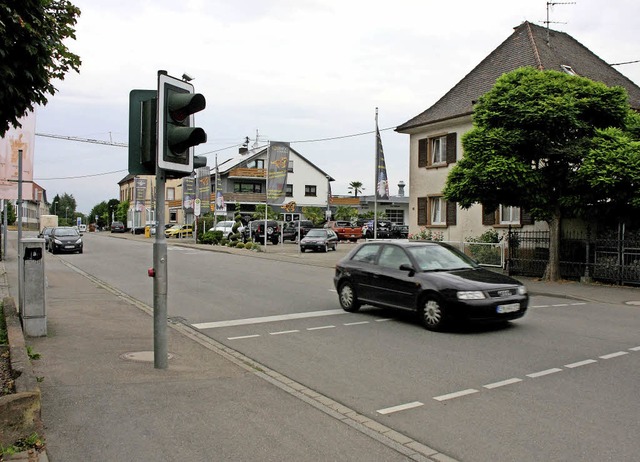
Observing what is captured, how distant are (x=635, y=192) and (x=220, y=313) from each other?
11.1 meters

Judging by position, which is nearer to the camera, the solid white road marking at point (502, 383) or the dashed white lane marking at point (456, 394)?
the dashed white lane marking at point (456, 394)

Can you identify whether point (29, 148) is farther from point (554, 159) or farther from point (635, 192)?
point (635, 192)

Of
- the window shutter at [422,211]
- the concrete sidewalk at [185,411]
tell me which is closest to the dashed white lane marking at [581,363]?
the concrete sidewalk at [185,411]

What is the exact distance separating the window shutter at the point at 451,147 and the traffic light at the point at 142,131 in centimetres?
2148

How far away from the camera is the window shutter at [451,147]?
26.2 m

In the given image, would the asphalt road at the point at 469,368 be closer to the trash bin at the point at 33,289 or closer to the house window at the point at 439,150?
the trash bin at the point at 33,289

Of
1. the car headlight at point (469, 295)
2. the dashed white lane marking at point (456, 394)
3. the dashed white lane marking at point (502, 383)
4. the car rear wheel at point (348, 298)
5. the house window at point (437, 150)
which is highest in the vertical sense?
the house window at point (437, 150)

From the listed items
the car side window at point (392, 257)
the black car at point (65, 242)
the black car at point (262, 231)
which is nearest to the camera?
the car side window at point (392, 257)

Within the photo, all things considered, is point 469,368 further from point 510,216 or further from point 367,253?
point 510,216

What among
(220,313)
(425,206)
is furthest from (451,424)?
(425,206)

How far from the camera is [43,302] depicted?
8.34 m

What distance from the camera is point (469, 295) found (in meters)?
8.82

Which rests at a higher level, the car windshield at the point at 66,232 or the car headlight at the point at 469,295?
the car windshield at the point at 66,232

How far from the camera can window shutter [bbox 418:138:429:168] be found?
92.8ft
